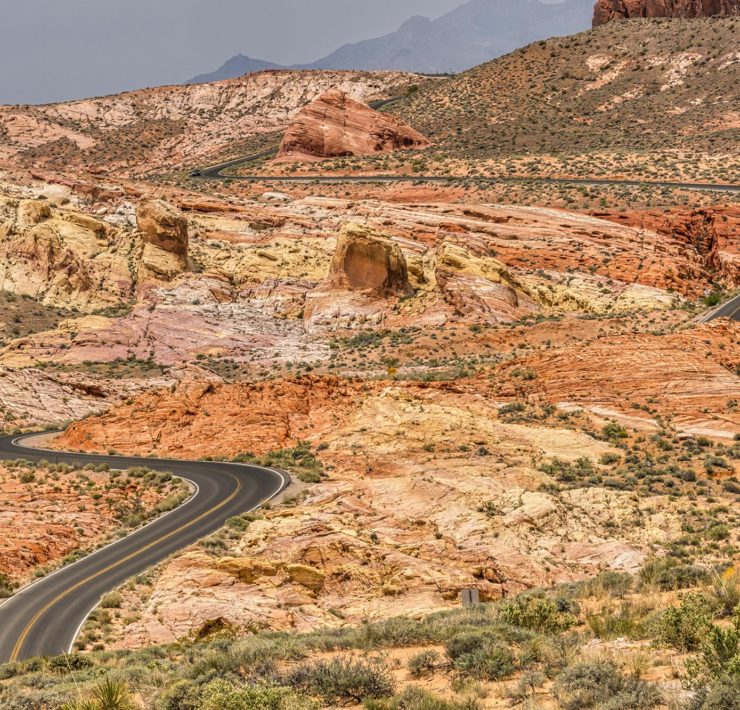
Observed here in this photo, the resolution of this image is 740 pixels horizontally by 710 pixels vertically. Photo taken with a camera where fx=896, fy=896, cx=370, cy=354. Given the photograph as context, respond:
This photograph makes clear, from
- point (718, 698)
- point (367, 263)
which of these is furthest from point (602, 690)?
point (367, 263)

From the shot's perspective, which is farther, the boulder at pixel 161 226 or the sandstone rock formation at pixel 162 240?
the boulder at pixel 161 226

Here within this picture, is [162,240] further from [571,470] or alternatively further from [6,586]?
[6,586]

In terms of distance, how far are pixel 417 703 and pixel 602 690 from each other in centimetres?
208

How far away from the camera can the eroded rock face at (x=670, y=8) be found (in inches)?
5610

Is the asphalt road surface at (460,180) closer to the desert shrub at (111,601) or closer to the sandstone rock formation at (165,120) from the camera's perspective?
the sandstone rock formation at (165,120)

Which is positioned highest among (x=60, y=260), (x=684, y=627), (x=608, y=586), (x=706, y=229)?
(x=60, y=260)

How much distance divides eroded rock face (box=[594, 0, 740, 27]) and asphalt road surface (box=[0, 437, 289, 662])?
429ft

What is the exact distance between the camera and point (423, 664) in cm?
1243

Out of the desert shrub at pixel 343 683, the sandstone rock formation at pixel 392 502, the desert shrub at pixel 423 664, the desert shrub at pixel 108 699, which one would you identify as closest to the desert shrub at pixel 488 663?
the desert shrub at pixel 423 664

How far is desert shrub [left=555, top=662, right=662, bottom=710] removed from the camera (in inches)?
369

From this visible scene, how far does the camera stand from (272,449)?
39.6 meters

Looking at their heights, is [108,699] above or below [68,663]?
above

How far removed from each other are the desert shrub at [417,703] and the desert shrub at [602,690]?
1.05 meters

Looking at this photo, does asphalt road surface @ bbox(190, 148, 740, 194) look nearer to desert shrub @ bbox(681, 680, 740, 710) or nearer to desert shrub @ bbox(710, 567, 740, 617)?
desert shrub @ bbox(710, 567, 740, 617)
